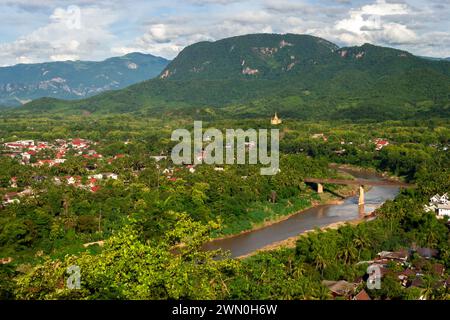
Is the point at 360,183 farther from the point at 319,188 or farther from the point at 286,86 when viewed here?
the point at 286,86

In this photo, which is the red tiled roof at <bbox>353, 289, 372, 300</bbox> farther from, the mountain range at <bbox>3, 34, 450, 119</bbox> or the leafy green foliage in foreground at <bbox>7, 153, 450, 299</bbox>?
the mountain range at <bbox>3, 34, 450, 119</bbox>

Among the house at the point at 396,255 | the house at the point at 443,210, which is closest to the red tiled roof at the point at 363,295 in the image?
the house at the point at 396,255

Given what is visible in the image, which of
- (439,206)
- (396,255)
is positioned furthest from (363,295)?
(439,206)

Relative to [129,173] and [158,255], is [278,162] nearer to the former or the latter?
[129,173]

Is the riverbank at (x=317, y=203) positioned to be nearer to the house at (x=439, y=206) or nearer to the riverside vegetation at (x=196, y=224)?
the riverside vegetation at (x=196, y=224)

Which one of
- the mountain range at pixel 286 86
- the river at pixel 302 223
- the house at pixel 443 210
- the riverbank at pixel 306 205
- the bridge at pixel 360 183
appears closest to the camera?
the river at pixel 302 223

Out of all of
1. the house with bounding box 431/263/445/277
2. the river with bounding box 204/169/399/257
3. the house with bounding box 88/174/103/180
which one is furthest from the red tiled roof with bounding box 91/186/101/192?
the house with bounding box 431/263/445/277

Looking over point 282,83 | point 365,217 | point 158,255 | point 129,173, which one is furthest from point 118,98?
point 158,255
